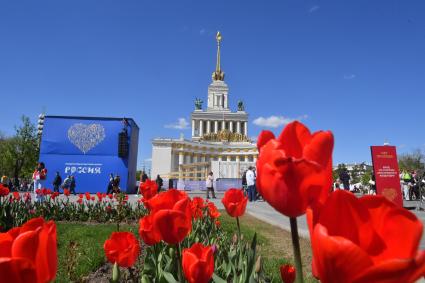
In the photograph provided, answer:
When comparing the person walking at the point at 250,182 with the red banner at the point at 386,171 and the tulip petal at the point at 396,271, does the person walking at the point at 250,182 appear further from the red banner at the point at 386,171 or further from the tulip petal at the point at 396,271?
the tulip petal at the point at 396,271

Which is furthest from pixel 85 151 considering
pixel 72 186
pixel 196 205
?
pixel 196 205

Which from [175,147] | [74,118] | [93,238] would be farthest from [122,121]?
[175,147]

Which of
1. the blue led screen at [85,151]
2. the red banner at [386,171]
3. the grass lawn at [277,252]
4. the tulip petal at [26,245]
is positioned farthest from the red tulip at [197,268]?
the blue led screen at [85,151]

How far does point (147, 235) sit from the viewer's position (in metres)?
1.45

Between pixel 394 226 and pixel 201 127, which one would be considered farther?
pixel 201 127

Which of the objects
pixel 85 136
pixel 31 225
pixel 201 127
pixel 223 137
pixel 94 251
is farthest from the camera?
pixel 201 127

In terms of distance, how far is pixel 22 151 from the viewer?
3488 cm

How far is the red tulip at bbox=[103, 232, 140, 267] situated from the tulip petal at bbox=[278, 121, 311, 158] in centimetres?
100

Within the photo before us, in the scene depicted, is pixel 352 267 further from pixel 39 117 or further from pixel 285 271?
pixel 39 117

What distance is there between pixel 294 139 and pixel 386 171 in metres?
10.9

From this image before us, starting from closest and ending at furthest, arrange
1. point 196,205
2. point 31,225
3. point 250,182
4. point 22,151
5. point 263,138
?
point 31,225 → point 263,138 → point 196,205 → point 250,182 → point 22,151

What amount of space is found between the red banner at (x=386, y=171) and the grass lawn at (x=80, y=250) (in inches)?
318

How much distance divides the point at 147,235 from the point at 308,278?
2.66 meters

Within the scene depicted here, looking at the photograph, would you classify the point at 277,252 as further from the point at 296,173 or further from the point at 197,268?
the point at 296,173
